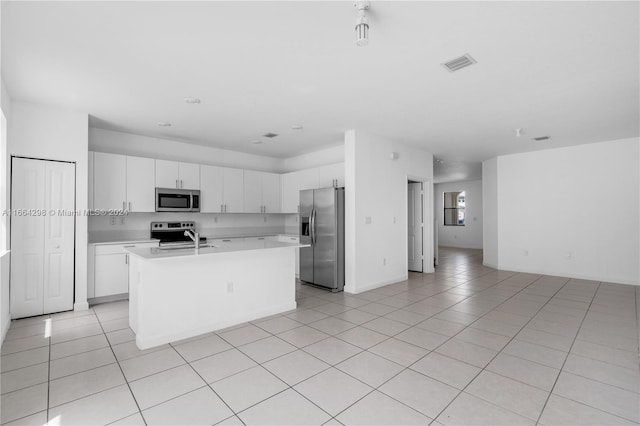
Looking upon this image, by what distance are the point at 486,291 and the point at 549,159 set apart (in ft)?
11.3

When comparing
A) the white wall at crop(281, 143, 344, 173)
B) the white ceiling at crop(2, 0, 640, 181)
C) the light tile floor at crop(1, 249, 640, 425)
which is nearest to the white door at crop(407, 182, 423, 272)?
the white wall at crop(281, 143, 344, 173)

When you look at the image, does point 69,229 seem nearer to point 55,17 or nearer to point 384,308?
point 55,17

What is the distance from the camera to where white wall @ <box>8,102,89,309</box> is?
12.1 feet

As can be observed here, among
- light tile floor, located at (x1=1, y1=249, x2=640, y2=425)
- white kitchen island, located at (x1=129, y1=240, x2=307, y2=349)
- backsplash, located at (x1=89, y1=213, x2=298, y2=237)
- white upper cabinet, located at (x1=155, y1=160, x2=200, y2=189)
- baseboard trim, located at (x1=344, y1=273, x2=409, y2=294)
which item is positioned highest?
white upper cabinet, located at (x1=155, y1=160, x2=200, y2=189)

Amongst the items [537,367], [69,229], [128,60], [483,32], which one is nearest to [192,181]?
[69,229]

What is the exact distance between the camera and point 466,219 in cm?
1212

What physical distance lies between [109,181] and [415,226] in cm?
585

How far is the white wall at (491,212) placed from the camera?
7285 mm

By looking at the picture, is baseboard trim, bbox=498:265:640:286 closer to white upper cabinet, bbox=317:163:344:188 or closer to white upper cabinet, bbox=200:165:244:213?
white upper cabinet, bbox=317:163:344:188

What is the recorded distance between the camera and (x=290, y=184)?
22.0ft

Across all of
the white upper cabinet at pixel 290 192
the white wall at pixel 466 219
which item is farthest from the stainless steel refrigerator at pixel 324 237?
the white wall at pixel 466 219

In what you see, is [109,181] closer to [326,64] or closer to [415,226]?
[326,64]

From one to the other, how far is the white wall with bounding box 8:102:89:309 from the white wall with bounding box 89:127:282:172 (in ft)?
3.08

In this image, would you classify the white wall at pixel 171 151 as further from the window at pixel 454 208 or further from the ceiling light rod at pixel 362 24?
the window at pixel 454 208
